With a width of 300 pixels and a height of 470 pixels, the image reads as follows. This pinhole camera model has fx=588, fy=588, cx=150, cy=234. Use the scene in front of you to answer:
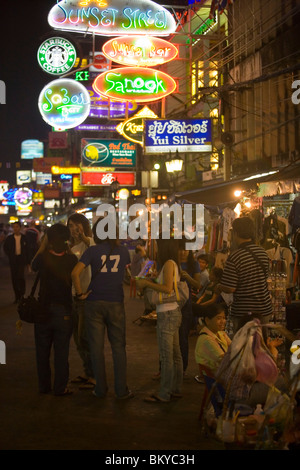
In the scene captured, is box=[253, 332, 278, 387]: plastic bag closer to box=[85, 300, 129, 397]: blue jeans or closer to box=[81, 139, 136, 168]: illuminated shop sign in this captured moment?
box=[85, 300, 129, 397]: blue jeans

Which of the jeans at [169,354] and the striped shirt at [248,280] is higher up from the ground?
the striped shirt at [248,280]

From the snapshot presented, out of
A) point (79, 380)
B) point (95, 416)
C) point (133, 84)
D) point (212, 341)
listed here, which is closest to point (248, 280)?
point (212, 341)

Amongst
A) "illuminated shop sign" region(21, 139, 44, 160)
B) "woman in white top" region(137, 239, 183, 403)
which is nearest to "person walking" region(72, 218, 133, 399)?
"woman in white top" region(137, 239, 183, 403)

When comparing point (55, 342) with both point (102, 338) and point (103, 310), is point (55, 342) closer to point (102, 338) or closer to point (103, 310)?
point (102, 338)

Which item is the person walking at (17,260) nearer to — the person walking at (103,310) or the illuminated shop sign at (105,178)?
the person walking at (103,310)

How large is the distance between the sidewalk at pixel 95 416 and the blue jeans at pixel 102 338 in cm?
19

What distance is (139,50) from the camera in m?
15.5

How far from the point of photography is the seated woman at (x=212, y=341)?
5824 mm

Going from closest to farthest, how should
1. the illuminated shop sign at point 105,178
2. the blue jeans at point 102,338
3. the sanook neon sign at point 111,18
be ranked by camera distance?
the blue jeans at point 102,338 < the sanook neon sign at point 111,18 < the illuminated shop sign at point 105,178

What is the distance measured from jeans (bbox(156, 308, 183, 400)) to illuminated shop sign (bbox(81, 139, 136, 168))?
18.0 m

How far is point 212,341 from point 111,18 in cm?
1226

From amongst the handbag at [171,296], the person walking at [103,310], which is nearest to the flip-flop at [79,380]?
the person walking at [103,310]

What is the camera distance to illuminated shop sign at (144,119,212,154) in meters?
16.1

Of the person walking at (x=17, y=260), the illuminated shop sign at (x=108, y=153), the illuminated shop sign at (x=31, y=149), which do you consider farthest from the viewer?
the illuminated shop sign at (x=31, y=149)
